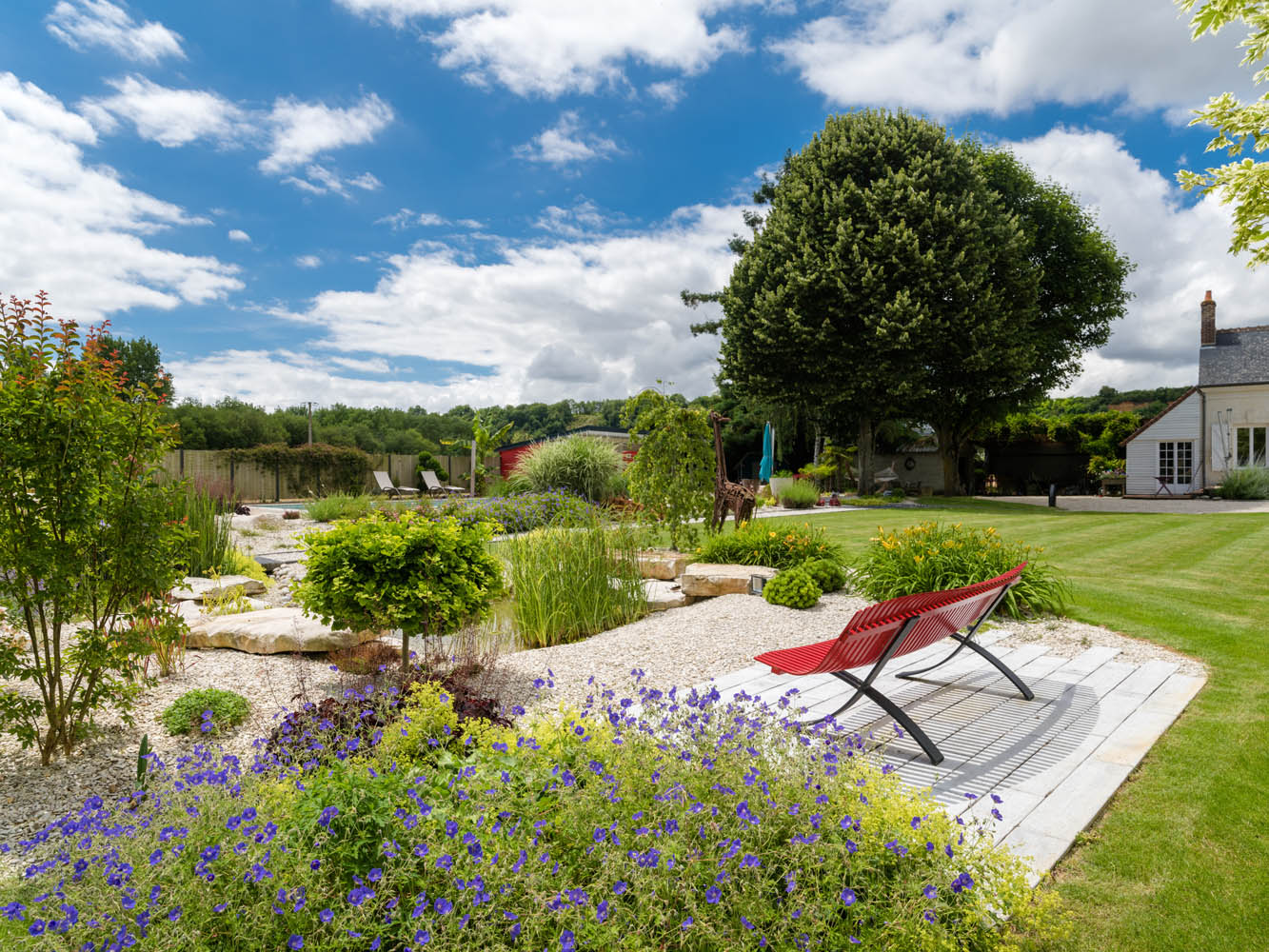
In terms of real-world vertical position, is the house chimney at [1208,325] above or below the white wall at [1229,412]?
above

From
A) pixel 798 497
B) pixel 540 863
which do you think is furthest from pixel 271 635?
pixel 798 497

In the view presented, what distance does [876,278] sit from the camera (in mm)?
17031

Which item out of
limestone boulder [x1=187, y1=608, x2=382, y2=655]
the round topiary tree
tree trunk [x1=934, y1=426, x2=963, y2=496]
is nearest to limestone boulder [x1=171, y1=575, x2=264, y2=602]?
limestone boulder [x1=187, y1=608, x2=382, y2=655]

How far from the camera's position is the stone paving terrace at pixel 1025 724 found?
8.39ft

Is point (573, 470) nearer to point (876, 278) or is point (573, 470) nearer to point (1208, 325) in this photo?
point (876, 278)

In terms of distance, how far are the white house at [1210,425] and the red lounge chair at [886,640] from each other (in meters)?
25.8

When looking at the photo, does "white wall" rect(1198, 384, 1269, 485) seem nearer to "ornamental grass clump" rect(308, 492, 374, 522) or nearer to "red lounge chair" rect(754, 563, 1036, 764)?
"red lounge chair" rect(754, 563, 1036, 764)

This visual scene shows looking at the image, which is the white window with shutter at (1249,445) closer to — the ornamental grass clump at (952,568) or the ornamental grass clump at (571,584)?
the ornamental grass clump at (952,568)

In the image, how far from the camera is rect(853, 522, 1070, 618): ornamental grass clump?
5.88 m

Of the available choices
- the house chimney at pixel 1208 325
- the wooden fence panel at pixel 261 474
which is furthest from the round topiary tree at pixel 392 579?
the house chimney at pixel 1208 325

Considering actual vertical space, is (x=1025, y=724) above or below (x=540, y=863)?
below

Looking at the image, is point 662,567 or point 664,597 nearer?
point 664,597

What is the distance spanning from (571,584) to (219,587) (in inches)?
132

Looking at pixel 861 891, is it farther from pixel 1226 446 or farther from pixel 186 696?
pixel 1226 446
